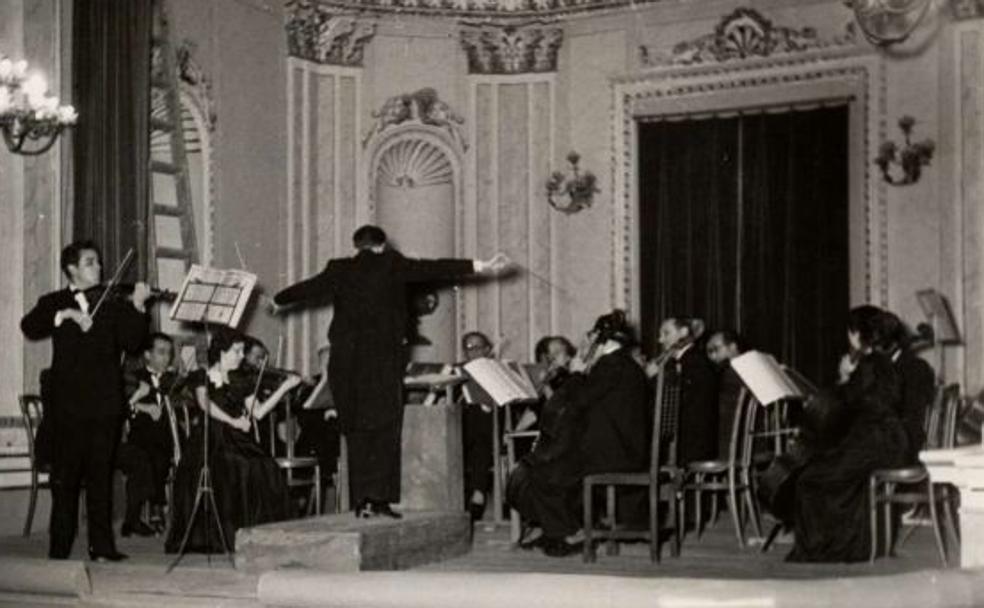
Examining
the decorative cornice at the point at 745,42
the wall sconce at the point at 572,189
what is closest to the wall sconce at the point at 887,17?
the decorative cornice at the point at 745,42

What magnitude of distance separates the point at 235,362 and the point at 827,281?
482 centimetres

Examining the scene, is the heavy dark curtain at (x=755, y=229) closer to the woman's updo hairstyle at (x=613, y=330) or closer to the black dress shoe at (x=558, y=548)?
the woman's updo hairstyle at (x=613, y=330)

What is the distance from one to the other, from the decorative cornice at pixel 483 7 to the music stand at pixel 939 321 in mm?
3805

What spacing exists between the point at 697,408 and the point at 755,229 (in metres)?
3.34

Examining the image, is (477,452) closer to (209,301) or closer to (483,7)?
(209,301)

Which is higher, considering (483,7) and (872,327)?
(483,7)

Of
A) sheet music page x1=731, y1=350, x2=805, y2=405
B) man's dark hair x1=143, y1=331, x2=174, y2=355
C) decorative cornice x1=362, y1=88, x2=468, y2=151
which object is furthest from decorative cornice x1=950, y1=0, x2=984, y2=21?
man's dark hair x1=143, y1=331, x2=174, y2=355

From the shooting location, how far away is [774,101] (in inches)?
440

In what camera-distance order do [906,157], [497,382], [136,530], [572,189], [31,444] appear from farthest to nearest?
[572,189]
[906,157]
[136,530]
[31,444]
[497,382]

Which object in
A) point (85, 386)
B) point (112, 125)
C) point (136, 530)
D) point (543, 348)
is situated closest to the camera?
point (85, 386)

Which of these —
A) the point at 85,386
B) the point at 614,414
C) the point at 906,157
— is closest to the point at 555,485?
the point at 614,414

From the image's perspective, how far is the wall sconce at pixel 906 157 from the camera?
34.1ft

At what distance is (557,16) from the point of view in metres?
12.1

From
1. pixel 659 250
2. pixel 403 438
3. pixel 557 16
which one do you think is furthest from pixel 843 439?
pixel 557 16
